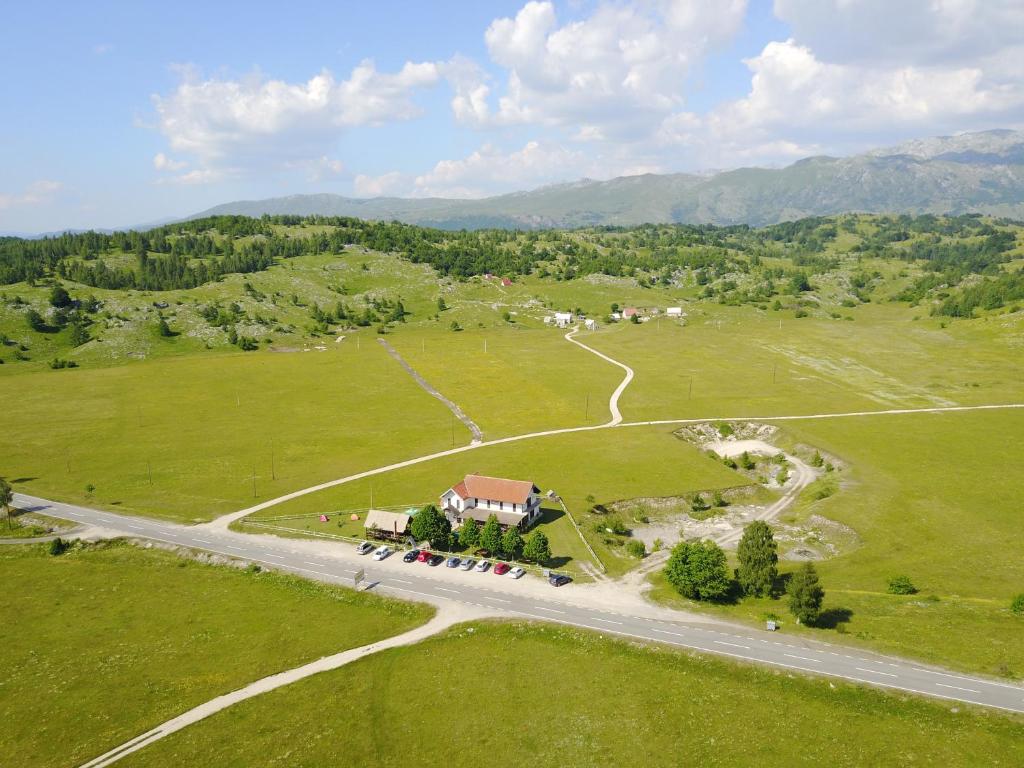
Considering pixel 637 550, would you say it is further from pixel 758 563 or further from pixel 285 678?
pixel 285 678

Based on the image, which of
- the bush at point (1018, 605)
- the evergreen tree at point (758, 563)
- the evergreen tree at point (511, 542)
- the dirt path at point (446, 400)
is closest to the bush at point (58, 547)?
the evergreen tree at point (511, 542)

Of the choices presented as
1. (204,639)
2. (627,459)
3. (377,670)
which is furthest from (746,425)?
(204,639)

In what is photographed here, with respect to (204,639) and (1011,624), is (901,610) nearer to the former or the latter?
(1011,624)

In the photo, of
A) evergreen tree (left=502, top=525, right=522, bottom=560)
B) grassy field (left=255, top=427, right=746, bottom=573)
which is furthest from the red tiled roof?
evergreen tree (left=502, top=525, right=522, bottom=560)

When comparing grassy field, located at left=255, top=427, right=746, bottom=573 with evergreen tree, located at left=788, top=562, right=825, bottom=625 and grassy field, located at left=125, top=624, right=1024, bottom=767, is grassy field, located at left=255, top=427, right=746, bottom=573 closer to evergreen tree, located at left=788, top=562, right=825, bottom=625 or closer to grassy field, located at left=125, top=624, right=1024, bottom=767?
evergreen tree, located at left=788, top=562, right=825, bottom=625

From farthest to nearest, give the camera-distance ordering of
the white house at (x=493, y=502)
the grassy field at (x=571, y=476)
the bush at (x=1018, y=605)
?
the grassy field at (x=571, y=476) < the white house at (x=493, y=502) < the bush at (x=1018, y=605)

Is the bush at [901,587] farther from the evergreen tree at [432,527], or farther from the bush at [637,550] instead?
the evergreen tree at [432,527]
